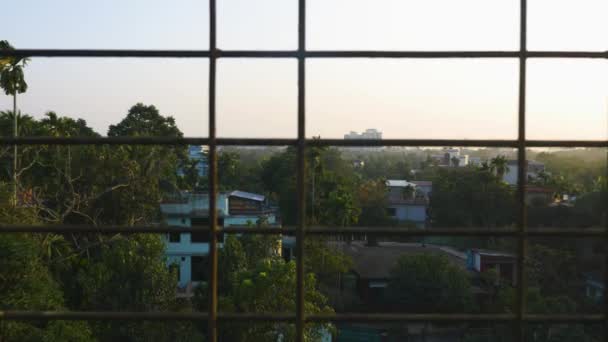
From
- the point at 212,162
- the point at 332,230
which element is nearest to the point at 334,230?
the point at 332,230

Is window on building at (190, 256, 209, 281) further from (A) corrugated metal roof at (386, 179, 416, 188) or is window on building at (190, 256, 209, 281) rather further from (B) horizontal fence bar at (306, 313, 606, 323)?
(B) horizontal fence bar at (306, 313, 606, 323)

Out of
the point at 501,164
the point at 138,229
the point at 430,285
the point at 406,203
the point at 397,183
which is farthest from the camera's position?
the point at 397,183

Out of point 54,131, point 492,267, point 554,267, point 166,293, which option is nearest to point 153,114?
point 54,131

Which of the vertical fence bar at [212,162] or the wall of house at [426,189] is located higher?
A: the vertical fence bar at [212,162]

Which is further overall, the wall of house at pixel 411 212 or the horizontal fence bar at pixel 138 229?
the wall of house at pixel 411 212

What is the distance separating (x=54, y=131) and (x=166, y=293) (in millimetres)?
4655

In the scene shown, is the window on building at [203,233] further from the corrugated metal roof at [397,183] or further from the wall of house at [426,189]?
the wall of house at [426,189]

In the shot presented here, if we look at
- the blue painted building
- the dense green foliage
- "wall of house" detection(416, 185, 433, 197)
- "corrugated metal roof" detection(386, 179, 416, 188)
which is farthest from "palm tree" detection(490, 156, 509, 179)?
the blue painted building

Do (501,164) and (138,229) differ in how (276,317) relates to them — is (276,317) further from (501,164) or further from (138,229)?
(501,164)

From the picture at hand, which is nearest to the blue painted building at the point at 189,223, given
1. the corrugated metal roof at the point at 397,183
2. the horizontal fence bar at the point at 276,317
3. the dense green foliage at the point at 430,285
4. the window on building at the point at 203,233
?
the window on building at the point at 203,233

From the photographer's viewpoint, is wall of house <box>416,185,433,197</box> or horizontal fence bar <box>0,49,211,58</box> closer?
horizontal fence bar <box>0,49,211,58</box>

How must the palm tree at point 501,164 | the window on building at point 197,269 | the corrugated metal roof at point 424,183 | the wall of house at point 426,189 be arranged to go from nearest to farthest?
the palm tree at point 501,164
the window on building at point 197,269
the wall of house at point 426,189
the corrugated metal roof at point 424,183

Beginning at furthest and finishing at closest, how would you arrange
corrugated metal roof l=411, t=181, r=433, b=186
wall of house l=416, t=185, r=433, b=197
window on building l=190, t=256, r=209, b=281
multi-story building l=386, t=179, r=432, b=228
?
1. corrugated metal roof l=411, t=181, r=433, b=186
2. wall of house l=416, t=185, r=433, b=197
3. multi-story building l=386, t=179, r=432, b=228
4. window on building l=190, t=256, r=209, b=281

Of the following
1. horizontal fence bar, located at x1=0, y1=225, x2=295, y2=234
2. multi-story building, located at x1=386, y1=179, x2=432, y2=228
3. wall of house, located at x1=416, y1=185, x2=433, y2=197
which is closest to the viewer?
horizontal fence bar, located at x1=0, y1=225, x2=295, y2=234
